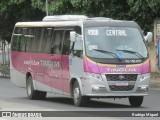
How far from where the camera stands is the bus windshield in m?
18.0

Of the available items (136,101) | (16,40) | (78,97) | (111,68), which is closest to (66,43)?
(78,97)

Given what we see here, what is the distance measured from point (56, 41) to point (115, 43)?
2.67 m

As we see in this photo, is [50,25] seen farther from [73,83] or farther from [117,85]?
[117,85]

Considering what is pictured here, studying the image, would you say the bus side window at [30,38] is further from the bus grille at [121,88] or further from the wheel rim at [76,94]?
the bus grille at [121,88]

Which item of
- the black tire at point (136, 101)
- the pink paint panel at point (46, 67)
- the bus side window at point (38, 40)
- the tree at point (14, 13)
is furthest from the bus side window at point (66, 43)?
the tree at point (14, 13)

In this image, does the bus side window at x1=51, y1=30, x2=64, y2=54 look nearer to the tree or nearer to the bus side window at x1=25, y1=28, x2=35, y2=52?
the bus side window at x1=25, y1=28, x2=35, y2=52

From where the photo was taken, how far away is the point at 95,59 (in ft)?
58.4

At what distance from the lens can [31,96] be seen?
22.4 m

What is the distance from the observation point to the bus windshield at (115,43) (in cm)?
1798

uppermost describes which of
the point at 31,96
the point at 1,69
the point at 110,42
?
the point at 110,42

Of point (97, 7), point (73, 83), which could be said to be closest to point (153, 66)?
point (97, 7)

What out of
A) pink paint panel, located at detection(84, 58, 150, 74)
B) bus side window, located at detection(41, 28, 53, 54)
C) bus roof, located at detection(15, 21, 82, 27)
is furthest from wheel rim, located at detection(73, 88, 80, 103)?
bus side window, located at detection(41, 28, 53, 54)

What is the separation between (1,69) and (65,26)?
2967cm

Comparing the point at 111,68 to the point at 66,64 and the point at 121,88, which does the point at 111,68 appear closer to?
the point at 121,88
